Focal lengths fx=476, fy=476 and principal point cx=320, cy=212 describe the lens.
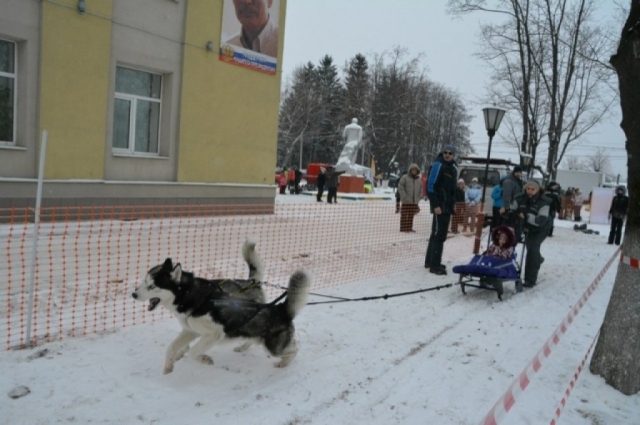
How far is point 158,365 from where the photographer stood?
4441 mm

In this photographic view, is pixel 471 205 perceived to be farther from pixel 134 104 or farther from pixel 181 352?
pixel 181 352

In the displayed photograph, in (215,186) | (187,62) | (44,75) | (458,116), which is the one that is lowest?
(215,186)

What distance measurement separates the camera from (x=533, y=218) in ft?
27.6

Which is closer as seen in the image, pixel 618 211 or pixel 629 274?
pixel 629 274

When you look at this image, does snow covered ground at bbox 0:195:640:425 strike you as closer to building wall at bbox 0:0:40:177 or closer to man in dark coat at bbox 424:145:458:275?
man in dark coat at bbox 424:145:458:275

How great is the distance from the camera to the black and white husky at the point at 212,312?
4160 mm

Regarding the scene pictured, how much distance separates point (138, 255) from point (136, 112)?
6.78m

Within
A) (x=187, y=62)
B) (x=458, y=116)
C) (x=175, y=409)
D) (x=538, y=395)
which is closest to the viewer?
(x=175, y=409)

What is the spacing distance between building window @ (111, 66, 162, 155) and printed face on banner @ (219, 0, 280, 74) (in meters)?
2.55

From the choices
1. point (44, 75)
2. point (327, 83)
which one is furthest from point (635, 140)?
point (327, 83)

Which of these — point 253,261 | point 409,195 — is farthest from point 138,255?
point 409,195

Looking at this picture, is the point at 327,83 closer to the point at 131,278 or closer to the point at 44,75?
the point at 44,75

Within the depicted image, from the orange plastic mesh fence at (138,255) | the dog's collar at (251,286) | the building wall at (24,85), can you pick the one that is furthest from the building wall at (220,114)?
the dog's collar at (251,286)

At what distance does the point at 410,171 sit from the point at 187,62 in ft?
24.4
